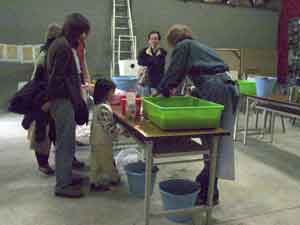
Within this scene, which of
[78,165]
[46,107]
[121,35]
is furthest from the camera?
[121,35]

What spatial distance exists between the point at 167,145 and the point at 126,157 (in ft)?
4.89

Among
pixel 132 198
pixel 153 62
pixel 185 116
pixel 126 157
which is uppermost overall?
pixel 153 62

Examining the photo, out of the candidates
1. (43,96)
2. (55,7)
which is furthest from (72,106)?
(55,7)

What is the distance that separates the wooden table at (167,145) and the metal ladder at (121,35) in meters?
4.58

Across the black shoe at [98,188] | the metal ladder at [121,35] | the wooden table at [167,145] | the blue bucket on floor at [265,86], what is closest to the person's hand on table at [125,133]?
the wooden table at [167,145]

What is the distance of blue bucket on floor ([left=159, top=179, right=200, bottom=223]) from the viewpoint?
2400 mm

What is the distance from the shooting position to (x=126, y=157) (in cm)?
376

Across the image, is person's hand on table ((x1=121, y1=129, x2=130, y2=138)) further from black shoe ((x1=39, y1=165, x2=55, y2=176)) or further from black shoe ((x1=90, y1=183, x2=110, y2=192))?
black shoe ((x1=39, y1=165, x2=55, y2=176))

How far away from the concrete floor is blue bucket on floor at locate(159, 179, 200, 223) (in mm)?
146

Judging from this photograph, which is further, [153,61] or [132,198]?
[153,61]

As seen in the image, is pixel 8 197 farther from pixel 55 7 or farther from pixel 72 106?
pixel 55 7

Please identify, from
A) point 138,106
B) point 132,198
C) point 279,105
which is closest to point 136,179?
point 132,198

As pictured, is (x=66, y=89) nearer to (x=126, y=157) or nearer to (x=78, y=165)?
(x=78, y=165)

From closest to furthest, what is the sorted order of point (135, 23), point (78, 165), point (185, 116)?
1. point (185, 116)
2. point (78, 165)
3. point (135, 23)
